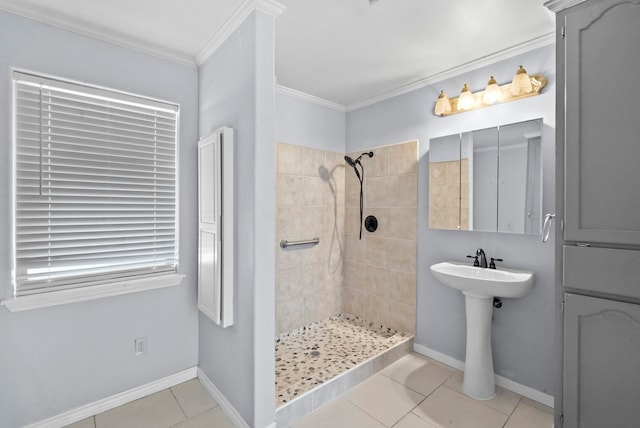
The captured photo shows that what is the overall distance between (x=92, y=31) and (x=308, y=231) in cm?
225

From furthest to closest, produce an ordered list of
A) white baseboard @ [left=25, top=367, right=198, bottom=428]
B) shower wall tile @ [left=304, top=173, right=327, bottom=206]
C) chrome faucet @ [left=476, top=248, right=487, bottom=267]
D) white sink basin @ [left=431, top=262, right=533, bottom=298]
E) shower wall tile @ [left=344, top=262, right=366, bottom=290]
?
1. shower wall tile @ [left=344, top=262, right=366, bottom=290]
2. shower wall tile @ [left=304, top=173, right=327, bottom=206]
3. chrome faucet @ [left=476, top=248, right=487, bottom=267]
4. white sink basin @ [left=431, top=262, right=533, bottom=298]
5. white baseboard @ [left=25, top=367, right=198, bottom=428]

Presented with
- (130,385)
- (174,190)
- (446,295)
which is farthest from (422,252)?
(130,385)

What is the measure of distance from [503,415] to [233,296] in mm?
1917

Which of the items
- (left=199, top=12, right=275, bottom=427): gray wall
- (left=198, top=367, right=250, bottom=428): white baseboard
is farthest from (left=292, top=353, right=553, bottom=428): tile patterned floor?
(left=199, top=12, right=275, bottom=427): gray wall

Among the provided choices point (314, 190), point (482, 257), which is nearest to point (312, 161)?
point (314, 190)

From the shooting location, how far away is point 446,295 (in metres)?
2.63

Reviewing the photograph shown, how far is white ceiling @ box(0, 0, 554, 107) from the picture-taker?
174 cm

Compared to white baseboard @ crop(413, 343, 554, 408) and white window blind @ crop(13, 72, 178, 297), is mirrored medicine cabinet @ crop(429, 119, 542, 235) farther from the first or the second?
white window blind @ crop(13, 72, 178, 297)

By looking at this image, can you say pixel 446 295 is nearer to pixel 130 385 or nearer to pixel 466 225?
pixel 466 225

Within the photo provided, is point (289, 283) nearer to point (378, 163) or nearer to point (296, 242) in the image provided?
point (296, 242)

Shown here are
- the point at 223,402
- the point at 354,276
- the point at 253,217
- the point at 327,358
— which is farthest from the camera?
the point at 354,276

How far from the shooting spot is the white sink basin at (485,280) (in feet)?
6.44

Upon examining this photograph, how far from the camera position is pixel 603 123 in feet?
4.27

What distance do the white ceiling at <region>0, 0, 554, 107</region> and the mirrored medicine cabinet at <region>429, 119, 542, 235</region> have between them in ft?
1.97
